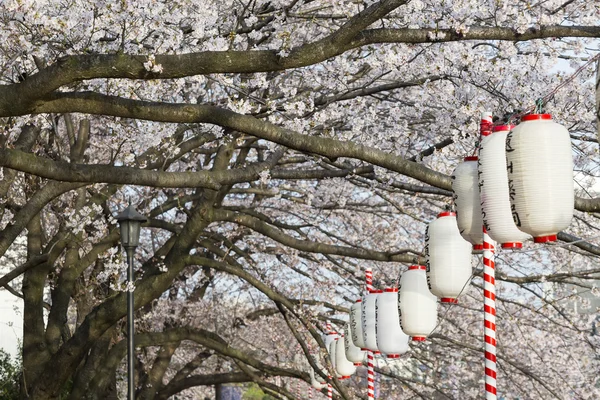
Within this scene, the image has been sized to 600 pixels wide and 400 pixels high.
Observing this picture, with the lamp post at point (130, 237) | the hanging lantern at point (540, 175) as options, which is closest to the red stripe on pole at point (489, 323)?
the hanging lantern at point (540, 175)

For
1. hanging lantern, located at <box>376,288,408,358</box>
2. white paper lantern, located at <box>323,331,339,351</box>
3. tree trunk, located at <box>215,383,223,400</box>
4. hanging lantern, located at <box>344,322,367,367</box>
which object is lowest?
hanging lantern, located at <box>376,288,408,358</box>

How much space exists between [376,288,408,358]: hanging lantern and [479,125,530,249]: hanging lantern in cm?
421

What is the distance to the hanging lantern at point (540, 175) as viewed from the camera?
4383 millimetres

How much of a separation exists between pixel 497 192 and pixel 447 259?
5.68 feet

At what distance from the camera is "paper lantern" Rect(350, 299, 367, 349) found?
32.7 ft

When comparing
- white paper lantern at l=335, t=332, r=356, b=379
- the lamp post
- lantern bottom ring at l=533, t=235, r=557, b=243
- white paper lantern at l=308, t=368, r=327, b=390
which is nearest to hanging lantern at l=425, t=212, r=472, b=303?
lantern bottom ring at l=533, t=235, r=557, b=243

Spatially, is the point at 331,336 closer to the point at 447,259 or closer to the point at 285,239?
the point at 285,239

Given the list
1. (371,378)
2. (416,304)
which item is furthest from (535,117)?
(371,378)

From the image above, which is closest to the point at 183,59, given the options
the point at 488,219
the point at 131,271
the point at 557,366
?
the point at 488,219

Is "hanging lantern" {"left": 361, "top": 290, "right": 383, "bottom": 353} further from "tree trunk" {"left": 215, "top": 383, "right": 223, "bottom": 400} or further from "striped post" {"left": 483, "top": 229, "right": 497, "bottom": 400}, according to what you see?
"tree trunk" {"left": 215, "top": 383, "right": 223, "bottom": 400}

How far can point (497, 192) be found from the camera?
491cm

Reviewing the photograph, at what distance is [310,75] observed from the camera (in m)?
8.88

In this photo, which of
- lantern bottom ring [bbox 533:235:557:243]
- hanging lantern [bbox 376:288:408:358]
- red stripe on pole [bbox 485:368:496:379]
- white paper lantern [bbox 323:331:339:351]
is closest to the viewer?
lantern bottom ring [bbox 533:235:557:243]

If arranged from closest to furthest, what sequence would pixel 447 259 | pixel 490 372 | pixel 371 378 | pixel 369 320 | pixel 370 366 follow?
pixel 490 372, pixel 447 259, pixel 369 320, pixel 371 378, pixel 370 366
